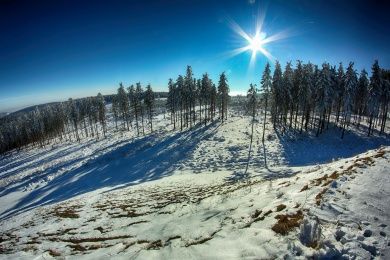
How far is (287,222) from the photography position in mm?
7730

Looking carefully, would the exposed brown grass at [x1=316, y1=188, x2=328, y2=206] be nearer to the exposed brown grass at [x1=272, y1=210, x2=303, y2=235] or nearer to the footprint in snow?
the exposed brown grass at [x1=272, y1=210, x2=303, y2=235]

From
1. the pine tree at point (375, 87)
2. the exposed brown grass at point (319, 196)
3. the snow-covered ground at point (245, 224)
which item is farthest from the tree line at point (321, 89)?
the exposed brown grass at point (319, 196)

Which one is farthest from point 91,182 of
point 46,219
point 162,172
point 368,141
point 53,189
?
point 368,141

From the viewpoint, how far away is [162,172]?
3559 centimetres

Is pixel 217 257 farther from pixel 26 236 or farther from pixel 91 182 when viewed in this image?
pixel 91 182

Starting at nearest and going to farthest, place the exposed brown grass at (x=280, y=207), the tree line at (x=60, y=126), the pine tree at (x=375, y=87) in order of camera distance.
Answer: the exposed brown grass at (x=280, y=207)
the pine tree at (x=375, y=87)
the tree line at (x=60, y=126)

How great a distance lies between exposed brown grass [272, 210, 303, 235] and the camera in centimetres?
736

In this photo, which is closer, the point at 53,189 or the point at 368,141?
the point at 53,189

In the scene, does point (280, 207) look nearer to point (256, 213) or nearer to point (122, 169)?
point (256, 213)

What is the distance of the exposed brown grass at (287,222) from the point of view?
7355 mm

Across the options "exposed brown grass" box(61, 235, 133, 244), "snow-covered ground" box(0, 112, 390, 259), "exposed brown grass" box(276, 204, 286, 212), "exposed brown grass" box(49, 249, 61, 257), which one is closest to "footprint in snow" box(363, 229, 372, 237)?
"snow-covered ground" box(0, 112, 390, 259)

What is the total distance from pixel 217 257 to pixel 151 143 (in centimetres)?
4592

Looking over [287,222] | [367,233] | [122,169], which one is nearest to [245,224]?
[287,222]

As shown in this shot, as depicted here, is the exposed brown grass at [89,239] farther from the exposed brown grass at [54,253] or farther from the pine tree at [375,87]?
the pine tree at [375,87]
